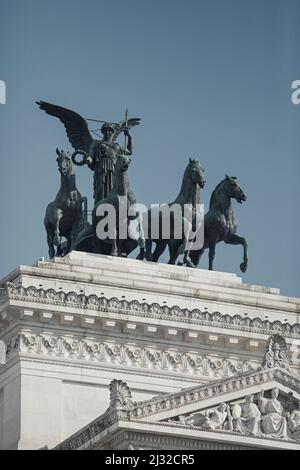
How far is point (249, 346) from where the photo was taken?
75.6 metres

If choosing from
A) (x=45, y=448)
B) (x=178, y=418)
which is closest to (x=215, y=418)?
(x=178, y=418)

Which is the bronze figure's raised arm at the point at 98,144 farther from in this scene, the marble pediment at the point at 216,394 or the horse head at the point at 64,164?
the marble pediment at the point at 216,394

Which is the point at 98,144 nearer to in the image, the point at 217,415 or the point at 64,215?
the point at 64,215

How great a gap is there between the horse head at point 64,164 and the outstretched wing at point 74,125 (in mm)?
3159

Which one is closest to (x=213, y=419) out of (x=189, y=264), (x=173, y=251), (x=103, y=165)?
(x=189, y=264)

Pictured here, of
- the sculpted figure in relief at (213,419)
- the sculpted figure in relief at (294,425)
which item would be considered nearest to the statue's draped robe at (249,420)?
the sculpted figure in relief at (213,419)

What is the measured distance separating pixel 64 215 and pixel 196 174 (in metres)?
3.84

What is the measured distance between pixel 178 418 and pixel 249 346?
10.9 meters

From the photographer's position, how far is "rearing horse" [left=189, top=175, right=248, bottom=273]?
78.2 m

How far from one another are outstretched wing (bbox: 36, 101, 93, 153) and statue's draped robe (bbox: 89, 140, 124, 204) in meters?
1.60

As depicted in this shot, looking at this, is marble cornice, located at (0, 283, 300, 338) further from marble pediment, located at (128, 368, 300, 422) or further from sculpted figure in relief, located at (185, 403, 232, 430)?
sculpted figure in relief, located at (185, 403, 232, 430)

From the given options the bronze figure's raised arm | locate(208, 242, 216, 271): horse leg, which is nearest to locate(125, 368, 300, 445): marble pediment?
locate(208, 242, 216, 271): horse leg

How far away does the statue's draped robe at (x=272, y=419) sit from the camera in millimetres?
65438

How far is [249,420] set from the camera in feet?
215
